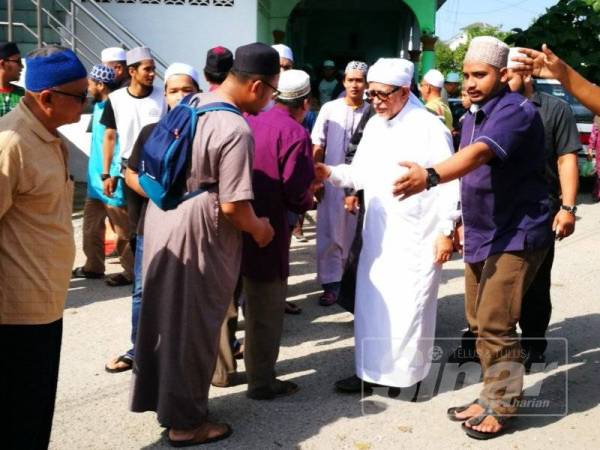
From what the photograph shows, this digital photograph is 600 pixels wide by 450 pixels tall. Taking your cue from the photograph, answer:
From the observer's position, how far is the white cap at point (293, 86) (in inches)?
181

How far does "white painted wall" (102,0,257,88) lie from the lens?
43.5ft

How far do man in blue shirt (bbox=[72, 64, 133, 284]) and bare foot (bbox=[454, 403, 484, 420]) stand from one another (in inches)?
143

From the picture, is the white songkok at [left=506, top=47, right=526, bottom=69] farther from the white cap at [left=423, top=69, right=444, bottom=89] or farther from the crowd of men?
the white cap at [left=423, top=69, right=444, bottom=89]

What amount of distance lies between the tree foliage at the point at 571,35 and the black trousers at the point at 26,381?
11782mm

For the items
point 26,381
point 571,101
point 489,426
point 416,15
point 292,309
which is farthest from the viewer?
point 416,15

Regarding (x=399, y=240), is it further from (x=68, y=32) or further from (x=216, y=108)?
(x=68, y=32)

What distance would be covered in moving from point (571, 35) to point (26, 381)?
12.6m

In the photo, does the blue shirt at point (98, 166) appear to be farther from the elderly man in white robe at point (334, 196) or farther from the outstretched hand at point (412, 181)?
the outstretched hand at point (412, 181)

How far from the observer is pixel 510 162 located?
155 inches

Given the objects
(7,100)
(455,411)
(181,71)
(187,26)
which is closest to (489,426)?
(455,411)

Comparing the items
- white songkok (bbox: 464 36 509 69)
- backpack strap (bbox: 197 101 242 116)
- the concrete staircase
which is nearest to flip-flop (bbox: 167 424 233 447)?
backpack strap (bbox: 197 101 242 116)

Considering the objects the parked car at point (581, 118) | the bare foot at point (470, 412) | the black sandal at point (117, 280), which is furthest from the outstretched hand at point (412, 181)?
the parked car at point (581, 118)

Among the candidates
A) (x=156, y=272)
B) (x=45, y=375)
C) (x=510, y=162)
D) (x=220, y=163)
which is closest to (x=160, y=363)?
(x=156, y=272)

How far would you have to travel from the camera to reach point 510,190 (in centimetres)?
400
